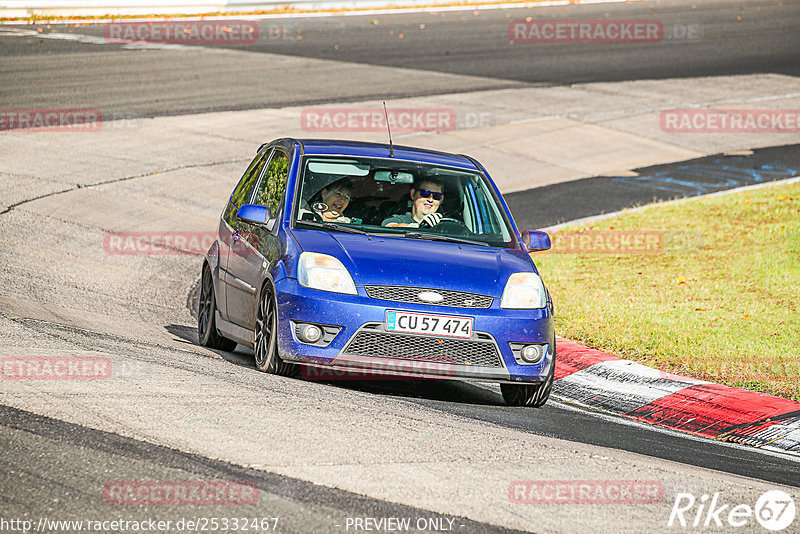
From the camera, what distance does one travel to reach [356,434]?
6.14m

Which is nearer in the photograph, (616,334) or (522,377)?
(522,377)

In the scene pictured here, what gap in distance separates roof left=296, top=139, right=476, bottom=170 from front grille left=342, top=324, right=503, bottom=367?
191 cm

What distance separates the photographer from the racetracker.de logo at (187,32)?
2922 cm

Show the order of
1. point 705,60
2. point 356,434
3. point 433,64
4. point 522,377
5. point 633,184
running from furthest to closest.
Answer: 1. point 705,60
2. point 433,64
3. point 633,184
4. point 522,377
5. point 356,434

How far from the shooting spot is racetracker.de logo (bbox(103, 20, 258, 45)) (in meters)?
29.2

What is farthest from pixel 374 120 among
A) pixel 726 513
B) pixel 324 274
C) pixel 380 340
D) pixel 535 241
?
pixel 726 513

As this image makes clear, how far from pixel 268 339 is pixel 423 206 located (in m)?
1.63

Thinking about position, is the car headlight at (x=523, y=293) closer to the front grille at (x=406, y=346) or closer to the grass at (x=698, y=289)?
the front grille at (x=406, y=346)

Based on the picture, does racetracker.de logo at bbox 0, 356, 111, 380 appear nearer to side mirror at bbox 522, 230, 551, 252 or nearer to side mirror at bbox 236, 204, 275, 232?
side mirror at bbox 236, 204, 275, 232

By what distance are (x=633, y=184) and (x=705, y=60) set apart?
1273 centimetres

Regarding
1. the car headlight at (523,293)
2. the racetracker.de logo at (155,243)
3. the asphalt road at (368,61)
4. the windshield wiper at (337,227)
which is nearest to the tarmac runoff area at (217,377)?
the racetracker.de logo at (155,243)

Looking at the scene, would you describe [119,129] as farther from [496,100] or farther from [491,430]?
[491,430]

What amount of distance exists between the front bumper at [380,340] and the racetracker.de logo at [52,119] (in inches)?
488

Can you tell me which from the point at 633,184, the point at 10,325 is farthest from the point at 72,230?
the point at 633,184
